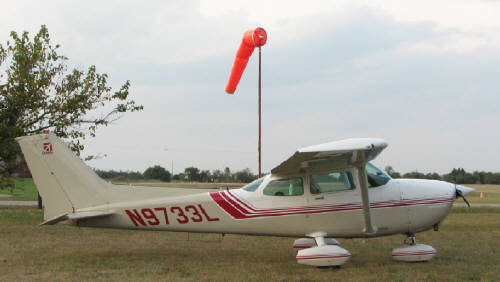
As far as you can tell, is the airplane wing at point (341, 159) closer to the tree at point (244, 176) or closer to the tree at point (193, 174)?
the tree at point (244, 176)

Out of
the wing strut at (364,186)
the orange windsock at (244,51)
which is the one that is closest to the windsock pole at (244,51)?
the orange windsock at (244,51)

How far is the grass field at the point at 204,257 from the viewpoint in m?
6.92

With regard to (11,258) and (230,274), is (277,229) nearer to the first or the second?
(230,274)

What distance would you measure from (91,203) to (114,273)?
174 cm

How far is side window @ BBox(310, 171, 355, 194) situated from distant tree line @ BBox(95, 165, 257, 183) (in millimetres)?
10451

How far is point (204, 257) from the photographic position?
337 inches

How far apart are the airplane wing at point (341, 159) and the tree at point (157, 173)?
129ft

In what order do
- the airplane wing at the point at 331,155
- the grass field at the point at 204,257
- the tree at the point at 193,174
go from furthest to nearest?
the tree at the point at 193,174 < the grass field at the point at 204,257 < the airplane wing at the point at 331,155

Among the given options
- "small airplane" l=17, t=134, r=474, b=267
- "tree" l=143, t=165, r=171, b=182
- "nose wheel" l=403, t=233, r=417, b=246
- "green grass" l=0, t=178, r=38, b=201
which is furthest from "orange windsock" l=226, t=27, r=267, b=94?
"tree" l=143, t=165, r=171, b=182

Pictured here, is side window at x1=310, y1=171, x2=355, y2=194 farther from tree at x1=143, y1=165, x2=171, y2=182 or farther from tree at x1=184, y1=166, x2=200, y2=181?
tree at x1=143, y1=165, x2=171, y2=182

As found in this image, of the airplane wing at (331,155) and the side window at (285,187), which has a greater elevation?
the airplane wing at (331,155)

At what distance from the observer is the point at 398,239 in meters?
11.0

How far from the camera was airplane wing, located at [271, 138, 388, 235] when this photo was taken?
263 inches

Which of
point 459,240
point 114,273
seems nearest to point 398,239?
point 459,240
